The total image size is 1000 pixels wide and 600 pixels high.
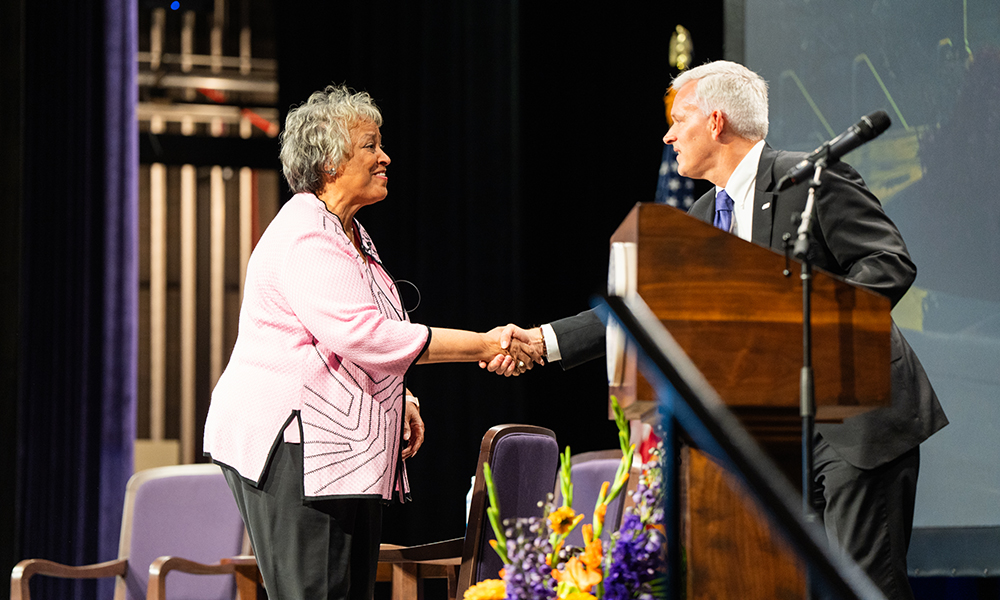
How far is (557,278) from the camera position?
4578 millimetres

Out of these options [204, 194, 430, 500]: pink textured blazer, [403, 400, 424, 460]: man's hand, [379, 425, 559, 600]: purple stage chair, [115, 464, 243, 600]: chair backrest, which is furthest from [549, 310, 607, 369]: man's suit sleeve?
[115, 464, 243, 600]: chair backrest

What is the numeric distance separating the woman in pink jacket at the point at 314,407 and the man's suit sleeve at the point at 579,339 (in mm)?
418

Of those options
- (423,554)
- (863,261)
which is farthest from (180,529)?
(863,261)

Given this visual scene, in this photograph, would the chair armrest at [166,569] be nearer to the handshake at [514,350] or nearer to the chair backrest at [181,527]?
the chair backrest at [181,527]

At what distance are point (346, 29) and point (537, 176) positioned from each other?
1.10 m

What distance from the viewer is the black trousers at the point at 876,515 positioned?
184 centimetres

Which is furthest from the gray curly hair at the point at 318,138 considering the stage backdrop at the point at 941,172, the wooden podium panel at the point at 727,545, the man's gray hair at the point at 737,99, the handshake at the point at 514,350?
the stage backdrop at the point at 941,172

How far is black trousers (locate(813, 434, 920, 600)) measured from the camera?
6.04ft

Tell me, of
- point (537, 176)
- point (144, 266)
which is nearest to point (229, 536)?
point (537, 176)

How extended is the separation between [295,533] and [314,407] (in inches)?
Answer: 9.0

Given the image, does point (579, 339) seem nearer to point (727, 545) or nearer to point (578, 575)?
point (578, 575)

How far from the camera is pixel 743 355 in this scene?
136 centimetres

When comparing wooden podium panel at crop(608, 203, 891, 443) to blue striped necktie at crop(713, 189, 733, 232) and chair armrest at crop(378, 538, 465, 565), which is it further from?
chair armrest at crop(378, 538, 465, 565)

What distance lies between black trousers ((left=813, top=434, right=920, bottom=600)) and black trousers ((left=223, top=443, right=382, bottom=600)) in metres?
0.90
